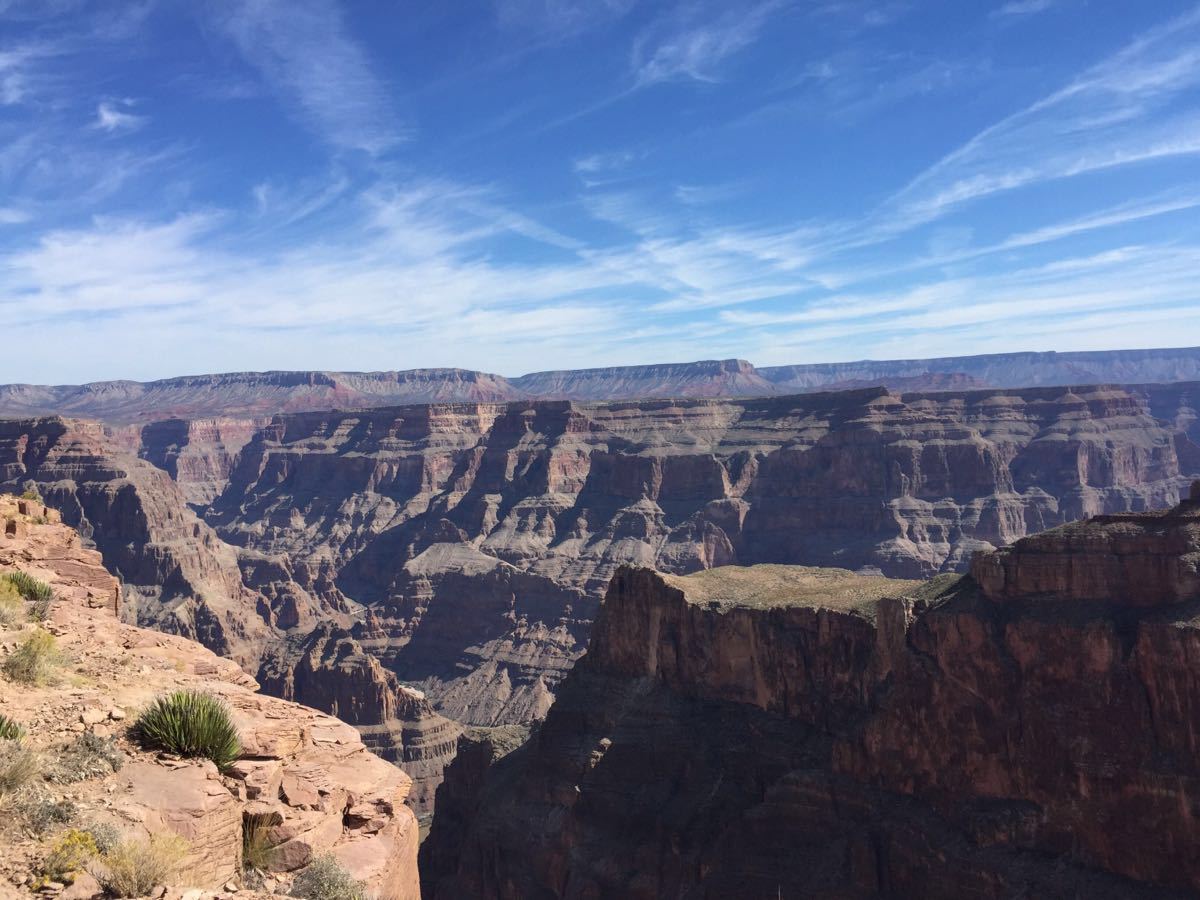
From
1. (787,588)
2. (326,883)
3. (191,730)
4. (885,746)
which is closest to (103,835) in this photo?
(191,730)

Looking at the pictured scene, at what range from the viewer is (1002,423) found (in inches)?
7126

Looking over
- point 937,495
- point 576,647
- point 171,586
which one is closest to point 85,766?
point 576,647

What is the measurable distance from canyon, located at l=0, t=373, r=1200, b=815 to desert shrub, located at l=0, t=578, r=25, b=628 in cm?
7536

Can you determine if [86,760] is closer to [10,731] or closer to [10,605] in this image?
[10,731]

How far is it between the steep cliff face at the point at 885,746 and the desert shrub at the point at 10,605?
35961 millimetres

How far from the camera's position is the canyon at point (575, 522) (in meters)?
124

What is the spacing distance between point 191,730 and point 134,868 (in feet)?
11.7

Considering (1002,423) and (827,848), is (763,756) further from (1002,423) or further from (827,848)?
(1002,423)

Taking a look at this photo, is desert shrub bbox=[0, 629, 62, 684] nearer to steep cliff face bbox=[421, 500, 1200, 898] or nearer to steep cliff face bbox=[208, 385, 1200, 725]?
steep cliff face bbox=[421, 500, 1200, 898]

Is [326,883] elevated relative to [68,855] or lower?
lower

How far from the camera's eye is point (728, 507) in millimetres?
163750

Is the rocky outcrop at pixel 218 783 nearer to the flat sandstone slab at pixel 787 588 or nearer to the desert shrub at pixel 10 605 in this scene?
the desert shrub at pixel 10 605

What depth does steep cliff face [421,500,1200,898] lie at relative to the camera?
134ft

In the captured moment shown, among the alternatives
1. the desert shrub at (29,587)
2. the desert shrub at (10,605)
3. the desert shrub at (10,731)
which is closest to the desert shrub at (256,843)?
the desert shrub at (10,731)
